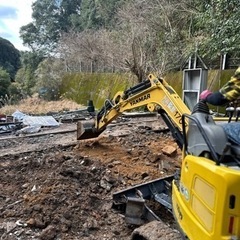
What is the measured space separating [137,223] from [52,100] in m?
16.6

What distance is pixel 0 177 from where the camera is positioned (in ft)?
14.6

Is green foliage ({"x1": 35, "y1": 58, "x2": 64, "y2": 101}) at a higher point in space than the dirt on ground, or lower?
higher

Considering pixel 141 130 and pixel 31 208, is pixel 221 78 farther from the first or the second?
pixel 31 208

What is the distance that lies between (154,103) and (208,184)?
2476 mm

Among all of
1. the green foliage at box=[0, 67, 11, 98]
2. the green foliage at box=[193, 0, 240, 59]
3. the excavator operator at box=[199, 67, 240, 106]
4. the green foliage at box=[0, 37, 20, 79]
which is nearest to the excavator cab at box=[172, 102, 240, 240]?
the excavator operator at box=[199, 67, 240, 106]

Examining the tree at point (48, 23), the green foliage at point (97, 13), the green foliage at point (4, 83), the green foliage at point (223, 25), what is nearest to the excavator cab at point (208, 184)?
the green foliage at point (223, 25)

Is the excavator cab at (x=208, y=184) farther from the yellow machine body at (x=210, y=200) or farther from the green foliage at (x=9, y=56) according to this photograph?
the green foliage at (x=9, y=56)

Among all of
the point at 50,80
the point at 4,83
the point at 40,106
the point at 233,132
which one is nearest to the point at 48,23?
the point at 4,83

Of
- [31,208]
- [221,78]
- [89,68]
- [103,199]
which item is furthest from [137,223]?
[89,68]

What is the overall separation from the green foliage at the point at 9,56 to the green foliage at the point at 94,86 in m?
14.8

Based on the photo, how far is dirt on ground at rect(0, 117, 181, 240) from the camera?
333 centimetres

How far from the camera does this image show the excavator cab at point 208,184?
1.70 meters

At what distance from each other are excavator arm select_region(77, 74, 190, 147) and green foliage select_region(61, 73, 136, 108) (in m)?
9.00

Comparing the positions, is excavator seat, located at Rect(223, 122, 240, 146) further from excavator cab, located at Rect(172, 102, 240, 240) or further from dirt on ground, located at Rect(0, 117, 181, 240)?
dirt on ground, located at Rect(0, 117, 181, 240)
